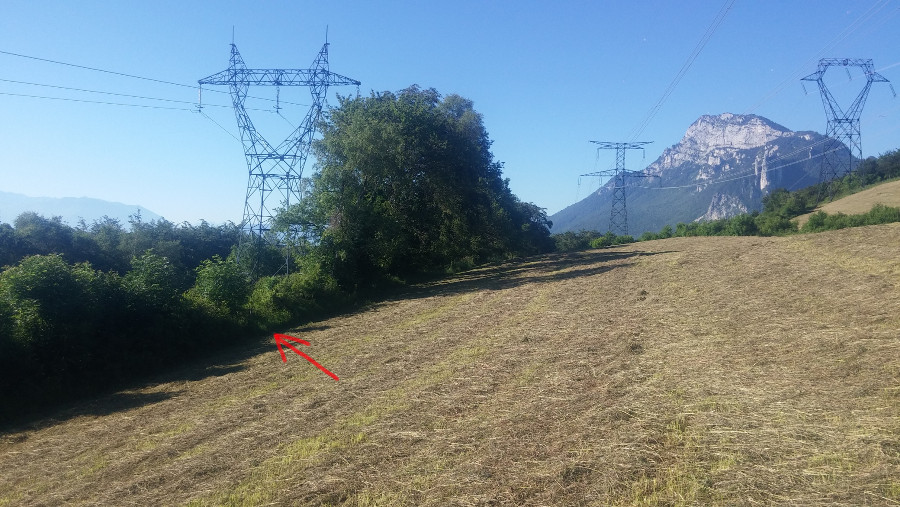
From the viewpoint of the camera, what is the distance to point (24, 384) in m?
11.0

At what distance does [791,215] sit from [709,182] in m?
28.7

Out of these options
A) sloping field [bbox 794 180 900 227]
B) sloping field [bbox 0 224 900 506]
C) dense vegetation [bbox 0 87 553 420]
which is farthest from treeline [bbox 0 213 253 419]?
sloping field [bbox 794 180 900 227]

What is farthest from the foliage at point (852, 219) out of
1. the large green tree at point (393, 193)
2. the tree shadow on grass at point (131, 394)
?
the tree shadow on grass at point (131, 394)

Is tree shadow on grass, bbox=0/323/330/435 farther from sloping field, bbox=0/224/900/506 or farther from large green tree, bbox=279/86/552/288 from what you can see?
large green tree, bbox=279/86/552/288

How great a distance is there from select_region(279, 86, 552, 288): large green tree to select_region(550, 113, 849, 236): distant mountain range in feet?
97.4

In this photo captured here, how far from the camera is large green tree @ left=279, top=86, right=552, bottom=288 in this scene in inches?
930

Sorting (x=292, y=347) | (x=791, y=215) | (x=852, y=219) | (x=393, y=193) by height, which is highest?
(x=393, y=193)

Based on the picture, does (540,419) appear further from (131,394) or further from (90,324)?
(90,324)

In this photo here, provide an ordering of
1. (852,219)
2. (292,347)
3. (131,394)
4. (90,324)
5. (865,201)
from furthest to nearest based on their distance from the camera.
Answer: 1. (865,201)
2. (852,219)
3. (292,347)
4. (90,324)
5. (131,394)

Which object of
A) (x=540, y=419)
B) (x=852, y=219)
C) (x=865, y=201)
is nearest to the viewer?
(x=540, y=419)

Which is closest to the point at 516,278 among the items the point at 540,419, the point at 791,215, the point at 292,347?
the point at 292,347

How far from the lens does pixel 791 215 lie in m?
43.7

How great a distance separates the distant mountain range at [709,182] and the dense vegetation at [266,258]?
99.6 ft

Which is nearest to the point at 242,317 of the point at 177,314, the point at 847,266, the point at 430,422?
the point at 177,314
